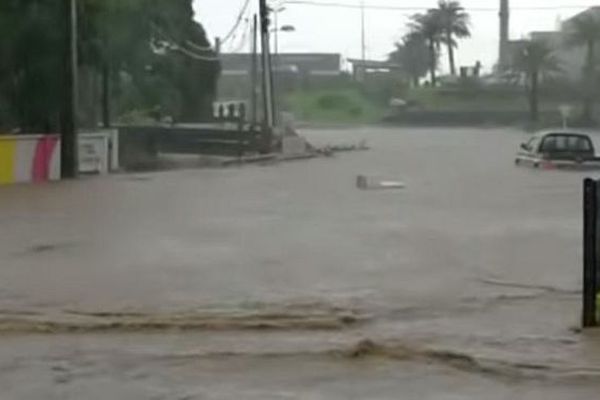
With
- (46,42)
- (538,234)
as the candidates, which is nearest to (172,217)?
(538,234)

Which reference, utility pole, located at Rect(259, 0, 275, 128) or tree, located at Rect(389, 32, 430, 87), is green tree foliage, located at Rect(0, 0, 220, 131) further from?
tree, located at Rect(389, 32, 430, 87)

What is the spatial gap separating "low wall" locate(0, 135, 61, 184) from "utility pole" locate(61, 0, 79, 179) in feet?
0.76

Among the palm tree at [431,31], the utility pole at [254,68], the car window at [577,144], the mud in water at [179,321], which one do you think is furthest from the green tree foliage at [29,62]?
the palm tree at [431,31]

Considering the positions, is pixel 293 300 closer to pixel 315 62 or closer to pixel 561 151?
pixel 561 151

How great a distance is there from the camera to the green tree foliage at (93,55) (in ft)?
155

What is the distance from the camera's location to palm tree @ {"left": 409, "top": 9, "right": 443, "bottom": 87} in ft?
459

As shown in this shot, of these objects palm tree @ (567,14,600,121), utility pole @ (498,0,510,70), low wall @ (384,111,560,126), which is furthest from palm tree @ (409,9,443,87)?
palm tree @ (567,14,600,121)

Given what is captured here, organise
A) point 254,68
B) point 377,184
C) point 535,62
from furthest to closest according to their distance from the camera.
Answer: point 535,62, point 254,68, point 377,184

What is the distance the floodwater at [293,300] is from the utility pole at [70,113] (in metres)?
10.3

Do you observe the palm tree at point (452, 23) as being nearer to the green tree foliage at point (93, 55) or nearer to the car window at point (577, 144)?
the green tree foliage at point (93, 55)

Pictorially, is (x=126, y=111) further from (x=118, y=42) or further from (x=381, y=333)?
(x=381, y=333)

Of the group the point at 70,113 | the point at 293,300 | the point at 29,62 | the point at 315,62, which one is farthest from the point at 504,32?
the point at 293,300

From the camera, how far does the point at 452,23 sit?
14150cm

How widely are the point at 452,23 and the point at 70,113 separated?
101700mm
